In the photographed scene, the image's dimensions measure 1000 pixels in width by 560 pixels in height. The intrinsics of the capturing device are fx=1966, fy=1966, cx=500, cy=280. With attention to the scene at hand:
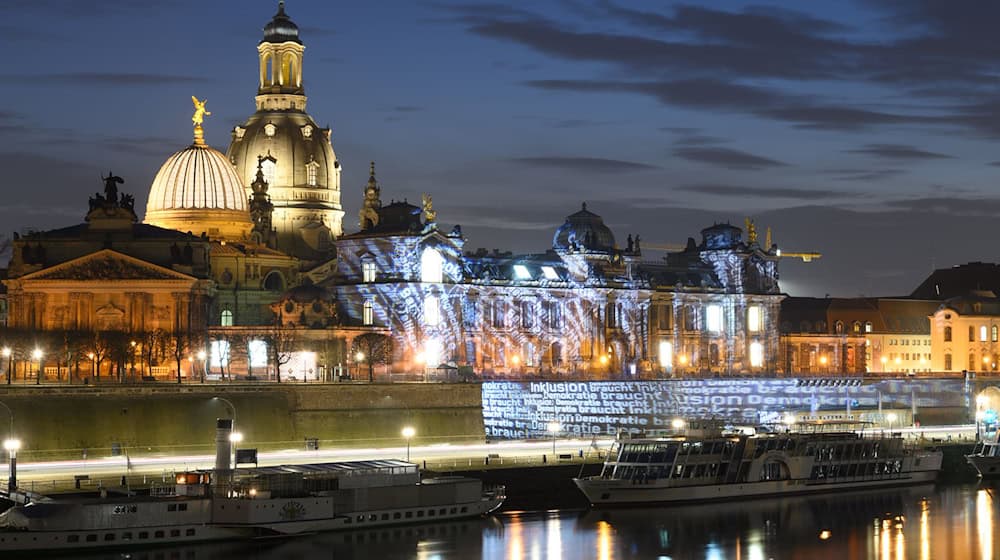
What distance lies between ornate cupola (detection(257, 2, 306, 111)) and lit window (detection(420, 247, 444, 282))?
106 ft

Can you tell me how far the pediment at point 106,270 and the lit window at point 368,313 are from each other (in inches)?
523

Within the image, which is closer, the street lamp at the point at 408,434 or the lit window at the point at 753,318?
the street lamp at the point at 408,434

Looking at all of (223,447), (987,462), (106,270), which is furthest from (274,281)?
(223,447)

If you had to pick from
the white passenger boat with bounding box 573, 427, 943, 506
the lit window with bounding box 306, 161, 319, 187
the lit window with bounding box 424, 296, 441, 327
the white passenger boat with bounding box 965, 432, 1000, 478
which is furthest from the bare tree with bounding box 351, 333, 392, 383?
the white passenger boat with bounding box 965, 432, 1000, 478

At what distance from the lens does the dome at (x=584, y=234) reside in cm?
15300

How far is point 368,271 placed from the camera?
5531 inches

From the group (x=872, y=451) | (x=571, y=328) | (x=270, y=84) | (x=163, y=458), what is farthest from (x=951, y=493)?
(x=270, y=84)

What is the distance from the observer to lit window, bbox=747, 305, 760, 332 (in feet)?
548

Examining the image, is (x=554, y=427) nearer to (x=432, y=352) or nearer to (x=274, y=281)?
(x=432, y=352)

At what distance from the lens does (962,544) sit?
83.5 meters

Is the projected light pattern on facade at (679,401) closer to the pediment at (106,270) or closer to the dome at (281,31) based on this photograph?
the pediment at (106,270)

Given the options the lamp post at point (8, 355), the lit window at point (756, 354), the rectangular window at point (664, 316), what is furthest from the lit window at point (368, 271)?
the lit window at point (756, 354)

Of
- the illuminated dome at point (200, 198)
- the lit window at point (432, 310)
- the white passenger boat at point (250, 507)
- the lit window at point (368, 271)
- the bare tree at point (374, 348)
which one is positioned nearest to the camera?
the white passenger boat at point (250, 507)

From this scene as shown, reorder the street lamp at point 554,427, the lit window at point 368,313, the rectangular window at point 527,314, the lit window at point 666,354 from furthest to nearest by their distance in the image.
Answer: the lit window at point 666,354 → the rectangular window at point 527,314 → the lit window at point 368,313 → the street lamp at point 554,427
